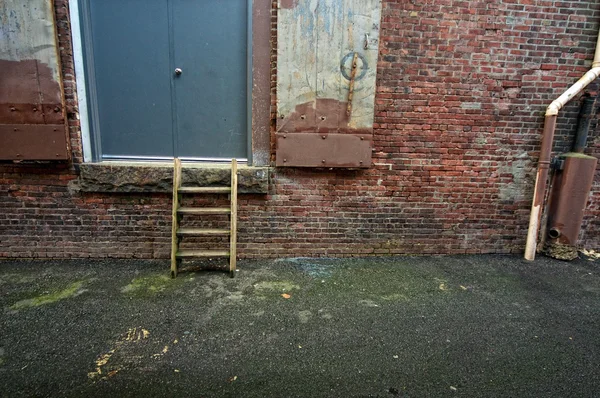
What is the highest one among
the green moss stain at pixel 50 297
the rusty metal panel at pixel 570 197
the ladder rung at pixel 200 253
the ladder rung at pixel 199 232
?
the rusty metal panel at pixel 570 197

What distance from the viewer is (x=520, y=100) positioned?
3844 mm

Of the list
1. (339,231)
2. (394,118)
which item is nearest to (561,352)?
(339,231)

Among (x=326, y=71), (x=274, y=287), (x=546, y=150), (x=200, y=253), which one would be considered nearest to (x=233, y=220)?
(x=200, y=253)

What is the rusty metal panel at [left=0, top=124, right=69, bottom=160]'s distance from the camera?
11.2 ft

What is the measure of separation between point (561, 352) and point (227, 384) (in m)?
2.38

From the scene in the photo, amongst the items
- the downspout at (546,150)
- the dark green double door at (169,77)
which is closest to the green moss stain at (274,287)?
the dark green double door at (169,77)

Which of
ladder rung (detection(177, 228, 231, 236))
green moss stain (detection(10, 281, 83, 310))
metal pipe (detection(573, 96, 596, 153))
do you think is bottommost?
green moss stain (detection(10, 281, 83, 310))

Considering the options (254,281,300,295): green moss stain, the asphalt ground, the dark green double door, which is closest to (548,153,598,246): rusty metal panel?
the asphalt ground

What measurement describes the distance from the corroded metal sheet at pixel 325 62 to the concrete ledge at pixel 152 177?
0.68 meters

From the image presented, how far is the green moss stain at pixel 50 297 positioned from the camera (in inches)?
112

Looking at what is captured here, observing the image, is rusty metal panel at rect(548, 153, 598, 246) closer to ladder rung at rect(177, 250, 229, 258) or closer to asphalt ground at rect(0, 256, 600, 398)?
asphalt ground at rect(0, 256, 600, 398)

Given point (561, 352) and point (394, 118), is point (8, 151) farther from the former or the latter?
point (561, 352)

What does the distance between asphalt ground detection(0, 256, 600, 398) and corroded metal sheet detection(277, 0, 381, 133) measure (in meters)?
1.71

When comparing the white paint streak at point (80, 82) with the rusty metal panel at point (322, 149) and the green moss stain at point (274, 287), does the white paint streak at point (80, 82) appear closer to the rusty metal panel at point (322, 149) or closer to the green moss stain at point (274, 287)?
the rusty metal panel at point (322, 149)
